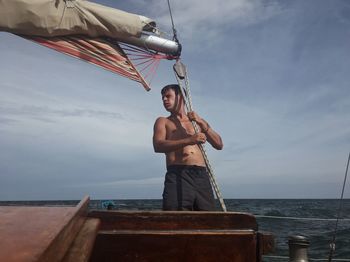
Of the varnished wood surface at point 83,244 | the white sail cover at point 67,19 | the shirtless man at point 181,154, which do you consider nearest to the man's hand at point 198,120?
the shirtless man at point 181,154

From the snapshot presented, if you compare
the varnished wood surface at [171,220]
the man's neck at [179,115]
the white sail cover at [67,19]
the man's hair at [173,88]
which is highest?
the white sail cover at [67,19]

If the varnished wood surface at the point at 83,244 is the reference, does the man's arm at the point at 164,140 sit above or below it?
above

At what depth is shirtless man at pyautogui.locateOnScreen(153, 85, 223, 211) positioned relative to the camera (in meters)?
3.51

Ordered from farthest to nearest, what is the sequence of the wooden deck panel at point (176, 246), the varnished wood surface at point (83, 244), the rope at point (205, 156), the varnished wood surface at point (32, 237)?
the rope at point (205, 156) < the wooden deck panel at point (176, 246) < the varnished wood surface at point (83, 244) < the varnished wood surface at point (32, 237)

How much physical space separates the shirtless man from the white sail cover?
2.62 feet

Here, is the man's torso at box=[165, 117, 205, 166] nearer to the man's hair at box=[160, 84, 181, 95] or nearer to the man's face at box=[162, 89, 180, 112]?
the man's face at box=[162, 89, 180, 112]

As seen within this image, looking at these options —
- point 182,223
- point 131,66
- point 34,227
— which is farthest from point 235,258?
point 131,66

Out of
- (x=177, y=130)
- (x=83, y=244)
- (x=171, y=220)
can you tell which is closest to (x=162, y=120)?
(x=177, y=130)

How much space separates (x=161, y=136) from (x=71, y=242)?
2.42m

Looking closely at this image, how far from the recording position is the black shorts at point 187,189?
138 inches

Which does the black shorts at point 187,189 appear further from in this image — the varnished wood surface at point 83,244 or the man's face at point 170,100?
the varnished wood surface at point 83,244

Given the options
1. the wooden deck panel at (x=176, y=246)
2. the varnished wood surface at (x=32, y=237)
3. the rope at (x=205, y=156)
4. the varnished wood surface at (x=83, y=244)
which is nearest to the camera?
the varnished wood surface at (x=32, y=237)

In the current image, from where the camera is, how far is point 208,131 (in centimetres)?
383

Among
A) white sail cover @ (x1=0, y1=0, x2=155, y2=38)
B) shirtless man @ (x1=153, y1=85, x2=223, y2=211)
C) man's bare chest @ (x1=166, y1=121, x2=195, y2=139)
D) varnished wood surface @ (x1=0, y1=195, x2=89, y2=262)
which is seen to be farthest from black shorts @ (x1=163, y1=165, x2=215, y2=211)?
varnished wood surface @ (x1=0, y1=195, x2=89, y2=262)
